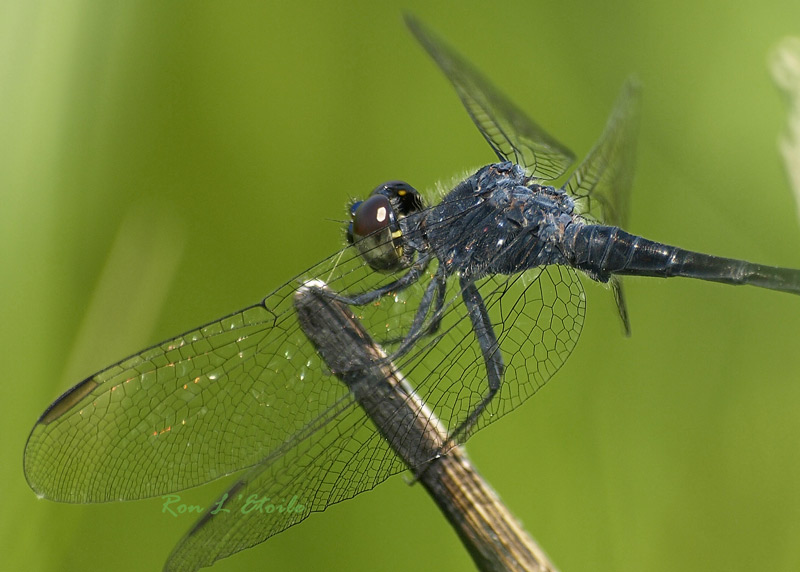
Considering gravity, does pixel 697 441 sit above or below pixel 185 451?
below

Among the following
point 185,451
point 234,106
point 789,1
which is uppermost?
point 234,106

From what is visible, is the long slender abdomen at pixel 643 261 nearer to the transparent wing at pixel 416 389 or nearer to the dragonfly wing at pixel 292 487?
the transparent wing at pixel 416 389

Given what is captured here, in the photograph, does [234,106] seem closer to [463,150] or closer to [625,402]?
[463,150]

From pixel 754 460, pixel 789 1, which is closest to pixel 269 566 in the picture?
pixel 754 460

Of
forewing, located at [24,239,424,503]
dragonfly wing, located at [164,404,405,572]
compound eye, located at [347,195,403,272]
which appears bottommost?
dragonfly wing, located at [164,404,405,572]

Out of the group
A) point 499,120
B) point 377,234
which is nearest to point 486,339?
point 377,234

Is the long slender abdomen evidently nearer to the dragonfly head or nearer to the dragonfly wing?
the dragonfly head

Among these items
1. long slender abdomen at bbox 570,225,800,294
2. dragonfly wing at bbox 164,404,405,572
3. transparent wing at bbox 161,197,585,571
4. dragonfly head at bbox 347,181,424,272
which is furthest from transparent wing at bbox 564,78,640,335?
dragonfly wing at bbox 164,404,405,572
